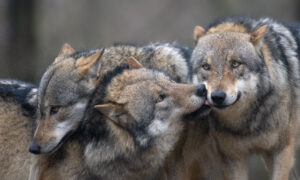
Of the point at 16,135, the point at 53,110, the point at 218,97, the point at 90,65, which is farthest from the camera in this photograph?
the point at 16,135

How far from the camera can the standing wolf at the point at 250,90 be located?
18.0 ft

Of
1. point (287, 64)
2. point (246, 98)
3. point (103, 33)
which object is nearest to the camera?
point (246, 98)

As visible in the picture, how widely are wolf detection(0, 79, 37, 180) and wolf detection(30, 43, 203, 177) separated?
0.81 ft

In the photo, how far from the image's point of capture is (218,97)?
17.1 feet

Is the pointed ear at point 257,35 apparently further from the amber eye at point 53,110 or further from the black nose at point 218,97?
the amber eye at point 53,110

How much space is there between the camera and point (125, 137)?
5590 millimetres

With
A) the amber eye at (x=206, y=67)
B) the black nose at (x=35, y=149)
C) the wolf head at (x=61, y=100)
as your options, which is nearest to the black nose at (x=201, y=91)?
the amber eye at (x=206, y=67)

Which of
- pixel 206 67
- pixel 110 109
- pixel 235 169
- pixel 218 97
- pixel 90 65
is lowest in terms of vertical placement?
pixel 235 169

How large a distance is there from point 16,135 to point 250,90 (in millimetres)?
2694

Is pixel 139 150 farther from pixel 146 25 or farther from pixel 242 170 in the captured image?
pixel 146 25

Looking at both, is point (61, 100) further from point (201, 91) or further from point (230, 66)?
point (230, 66)

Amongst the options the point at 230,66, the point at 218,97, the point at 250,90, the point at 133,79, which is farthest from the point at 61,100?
the point at 250,90

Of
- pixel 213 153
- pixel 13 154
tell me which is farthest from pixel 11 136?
pixel 213 153

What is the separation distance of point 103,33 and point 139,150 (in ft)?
29.2
